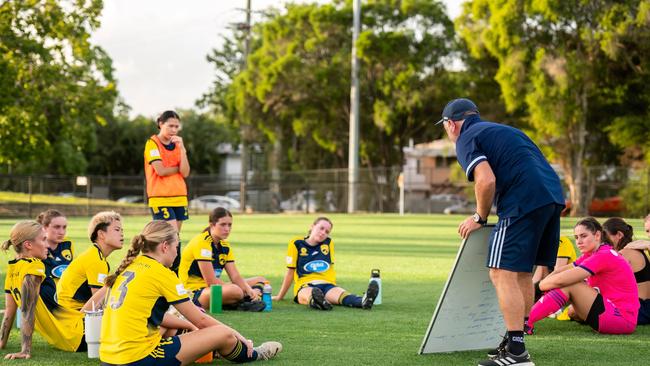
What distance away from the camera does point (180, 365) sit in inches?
225

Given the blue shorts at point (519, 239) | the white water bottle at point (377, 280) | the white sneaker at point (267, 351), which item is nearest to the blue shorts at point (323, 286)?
the white water bottle at point (377, 280)

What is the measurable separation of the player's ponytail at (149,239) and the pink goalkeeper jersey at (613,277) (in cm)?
363

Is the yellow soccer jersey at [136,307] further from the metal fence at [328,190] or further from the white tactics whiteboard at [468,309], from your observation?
the metal fence at [328,190]

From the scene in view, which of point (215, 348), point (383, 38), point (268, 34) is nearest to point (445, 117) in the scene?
point (215, 348)

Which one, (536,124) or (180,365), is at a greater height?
(536,124)

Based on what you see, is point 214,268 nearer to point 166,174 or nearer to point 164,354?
point 166,174

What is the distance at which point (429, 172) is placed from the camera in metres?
56.1

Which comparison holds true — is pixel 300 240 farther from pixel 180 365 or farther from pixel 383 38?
pixel 383 38

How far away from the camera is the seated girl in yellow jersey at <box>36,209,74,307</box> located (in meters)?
6.70

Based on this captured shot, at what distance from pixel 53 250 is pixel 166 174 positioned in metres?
2.56

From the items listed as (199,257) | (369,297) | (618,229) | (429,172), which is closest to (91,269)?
(199,257)

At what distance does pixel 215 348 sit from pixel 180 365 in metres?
0.30

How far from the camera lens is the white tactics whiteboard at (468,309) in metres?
6.28

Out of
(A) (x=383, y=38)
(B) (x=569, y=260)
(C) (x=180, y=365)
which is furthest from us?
(A) (x=383, y=38)
